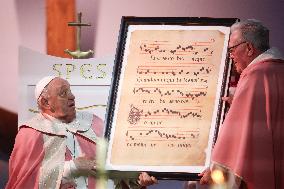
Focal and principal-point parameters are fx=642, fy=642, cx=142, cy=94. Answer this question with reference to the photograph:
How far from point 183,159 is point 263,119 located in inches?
15.4

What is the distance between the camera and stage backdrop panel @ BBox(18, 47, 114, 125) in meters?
2.96

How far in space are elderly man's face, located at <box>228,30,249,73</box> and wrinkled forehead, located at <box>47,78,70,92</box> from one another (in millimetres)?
830

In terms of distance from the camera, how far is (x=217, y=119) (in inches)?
98.7

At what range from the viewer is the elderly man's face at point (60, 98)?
287 cm

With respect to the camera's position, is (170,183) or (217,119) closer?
(217,119)

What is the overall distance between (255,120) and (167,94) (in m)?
0.43

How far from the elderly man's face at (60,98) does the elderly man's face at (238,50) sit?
0.83 meters

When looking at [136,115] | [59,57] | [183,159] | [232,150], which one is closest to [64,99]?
[59,57]

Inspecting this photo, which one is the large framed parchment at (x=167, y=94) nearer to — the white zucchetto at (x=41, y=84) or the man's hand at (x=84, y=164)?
the man's hand at (x=84, y=164)

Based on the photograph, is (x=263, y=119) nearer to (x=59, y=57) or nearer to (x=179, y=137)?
(x=179, y=137)

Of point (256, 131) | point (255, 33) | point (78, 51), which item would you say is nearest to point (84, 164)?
point (78, 51)

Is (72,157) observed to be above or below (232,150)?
below

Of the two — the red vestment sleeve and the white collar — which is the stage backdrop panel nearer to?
the white collar

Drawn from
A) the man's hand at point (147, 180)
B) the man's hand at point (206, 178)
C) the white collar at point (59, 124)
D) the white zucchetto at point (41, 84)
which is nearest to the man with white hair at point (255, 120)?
the man's hand at point (206, 178)
